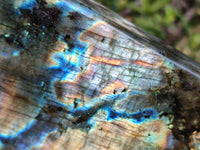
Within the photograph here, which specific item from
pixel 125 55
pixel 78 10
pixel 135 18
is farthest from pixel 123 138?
pixel 135 18

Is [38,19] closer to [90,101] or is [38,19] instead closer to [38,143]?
[90,101]

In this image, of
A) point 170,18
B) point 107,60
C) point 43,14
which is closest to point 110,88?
point 107,60

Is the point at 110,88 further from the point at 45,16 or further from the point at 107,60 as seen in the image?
the point at 45,16

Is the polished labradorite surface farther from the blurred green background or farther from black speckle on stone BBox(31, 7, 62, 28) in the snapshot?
the blurred green background

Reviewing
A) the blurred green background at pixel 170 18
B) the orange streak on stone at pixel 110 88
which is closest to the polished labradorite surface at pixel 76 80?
the orange streak on stone at pixel 110 88

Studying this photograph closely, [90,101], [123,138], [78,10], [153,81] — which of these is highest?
[78,10]

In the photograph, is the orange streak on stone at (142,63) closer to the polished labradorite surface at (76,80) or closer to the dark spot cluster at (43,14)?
the polished labradorite surface at (76,80)
